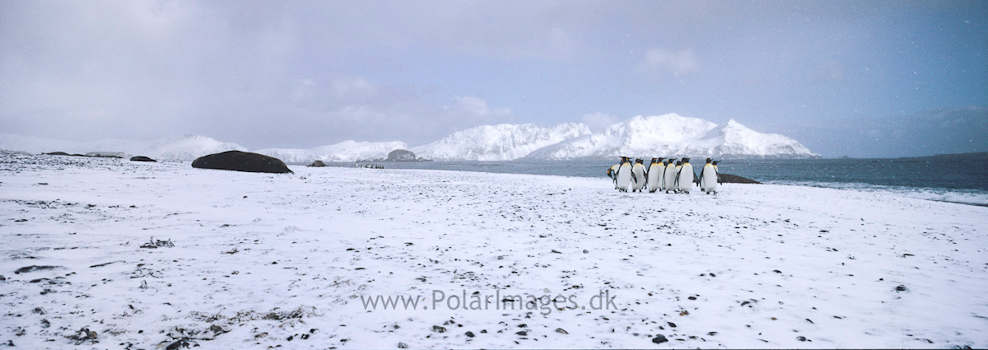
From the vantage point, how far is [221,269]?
561 centimetres

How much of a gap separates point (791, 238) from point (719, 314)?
599cm

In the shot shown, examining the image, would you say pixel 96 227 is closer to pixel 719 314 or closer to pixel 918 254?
pixel 719 314

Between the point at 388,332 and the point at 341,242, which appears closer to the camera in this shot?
the point at 388,332

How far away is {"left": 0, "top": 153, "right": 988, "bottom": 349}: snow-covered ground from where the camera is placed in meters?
3.80

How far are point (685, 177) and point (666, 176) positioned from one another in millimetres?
843

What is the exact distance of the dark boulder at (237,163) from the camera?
22.1 metres

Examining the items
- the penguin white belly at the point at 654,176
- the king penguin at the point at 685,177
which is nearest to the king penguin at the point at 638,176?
the penguin white belly at the point at 654,176

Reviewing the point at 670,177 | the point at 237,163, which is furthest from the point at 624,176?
the point at 237,163

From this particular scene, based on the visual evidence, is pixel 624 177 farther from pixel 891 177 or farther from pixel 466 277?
pixel 891 177

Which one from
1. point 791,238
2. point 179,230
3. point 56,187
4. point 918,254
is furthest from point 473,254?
point 56,187

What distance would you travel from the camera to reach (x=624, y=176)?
18.9 m

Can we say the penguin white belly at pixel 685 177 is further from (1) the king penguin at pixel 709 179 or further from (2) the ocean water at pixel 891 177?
(2) the ocean water at pixel 891 177

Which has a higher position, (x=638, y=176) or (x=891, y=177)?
(x=891, y=177)

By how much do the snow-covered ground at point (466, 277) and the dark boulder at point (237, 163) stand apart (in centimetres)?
1095
